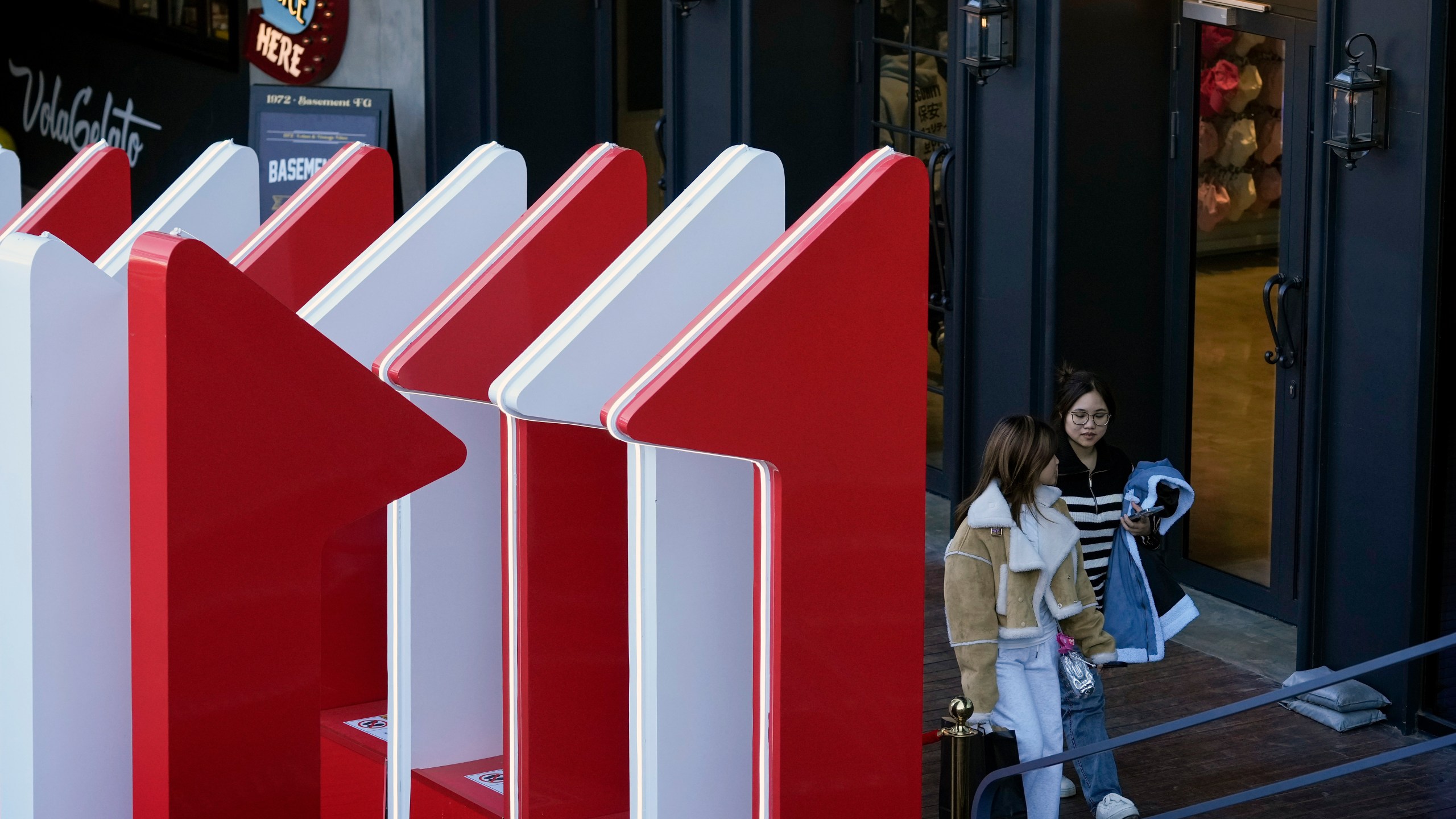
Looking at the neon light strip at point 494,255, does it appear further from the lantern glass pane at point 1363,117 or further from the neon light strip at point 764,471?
the lantern glass pane at point 1363,117

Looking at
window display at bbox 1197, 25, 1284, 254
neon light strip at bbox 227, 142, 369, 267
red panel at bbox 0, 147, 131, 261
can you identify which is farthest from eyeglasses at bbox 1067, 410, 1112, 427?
red panel at bbox 0, 147, 131, 261

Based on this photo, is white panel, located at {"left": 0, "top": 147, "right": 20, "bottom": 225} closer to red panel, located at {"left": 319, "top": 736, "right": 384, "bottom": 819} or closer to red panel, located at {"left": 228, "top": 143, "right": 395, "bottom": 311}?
red panel, located at {"left": 228, "top": 143, "right": 395, "bottom": 311}

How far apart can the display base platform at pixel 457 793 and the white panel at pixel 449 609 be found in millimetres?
20

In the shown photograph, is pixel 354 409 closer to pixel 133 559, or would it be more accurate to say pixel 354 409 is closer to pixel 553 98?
pixel 133 559

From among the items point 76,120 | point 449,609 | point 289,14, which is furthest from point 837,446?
point 76,120

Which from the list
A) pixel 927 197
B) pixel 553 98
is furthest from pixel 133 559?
pixel 553 98

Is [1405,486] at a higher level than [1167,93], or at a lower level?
lower

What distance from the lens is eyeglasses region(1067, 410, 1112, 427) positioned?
5.10 metres

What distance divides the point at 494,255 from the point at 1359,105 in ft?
10.3

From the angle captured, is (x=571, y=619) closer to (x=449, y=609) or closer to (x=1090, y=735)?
(x=449, y=609)

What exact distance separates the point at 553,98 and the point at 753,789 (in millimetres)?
8004

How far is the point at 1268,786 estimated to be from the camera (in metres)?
3.92

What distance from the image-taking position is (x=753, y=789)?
11.2 ft

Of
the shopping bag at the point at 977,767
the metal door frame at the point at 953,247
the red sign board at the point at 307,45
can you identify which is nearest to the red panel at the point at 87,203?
the shopping bag at the point at 977,767
